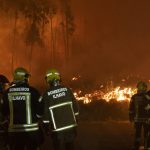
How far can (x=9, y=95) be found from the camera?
8.67 meters

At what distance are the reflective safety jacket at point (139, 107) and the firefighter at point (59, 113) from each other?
3.97 m

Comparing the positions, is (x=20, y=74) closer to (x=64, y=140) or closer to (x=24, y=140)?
(x=24, y=140)

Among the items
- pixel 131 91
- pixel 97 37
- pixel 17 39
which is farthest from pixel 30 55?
pixel 131 91

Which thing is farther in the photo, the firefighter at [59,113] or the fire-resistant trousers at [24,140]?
the firefighter at [59,113]

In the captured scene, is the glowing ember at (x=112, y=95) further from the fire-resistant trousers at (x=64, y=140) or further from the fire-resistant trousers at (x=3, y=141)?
the fire-resistant trousers at (x=64, y=140)

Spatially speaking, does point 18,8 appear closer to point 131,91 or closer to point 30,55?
point 30,55

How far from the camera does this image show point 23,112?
28.2 ft

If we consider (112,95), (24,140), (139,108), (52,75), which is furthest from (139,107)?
(112,95)

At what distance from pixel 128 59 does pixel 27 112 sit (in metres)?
31.1

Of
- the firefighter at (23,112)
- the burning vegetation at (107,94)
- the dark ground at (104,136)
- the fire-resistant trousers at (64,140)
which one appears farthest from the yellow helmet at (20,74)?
the burning vegetation at (107,94)

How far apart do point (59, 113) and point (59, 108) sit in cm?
9

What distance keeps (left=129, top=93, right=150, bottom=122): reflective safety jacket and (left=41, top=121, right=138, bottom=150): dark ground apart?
3.63 feet

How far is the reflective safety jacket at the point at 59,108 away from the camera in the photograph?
892 cm

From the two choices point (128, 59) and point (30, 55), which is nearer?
point (128, 59)
